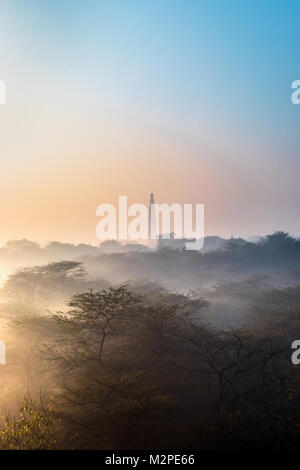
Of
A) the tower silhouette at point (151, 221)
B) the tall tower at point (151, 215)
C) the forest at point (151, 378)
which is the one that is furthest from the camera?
the tower silhouette at point (151, 221)

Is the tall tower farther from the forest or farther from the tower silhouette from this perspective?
the forest

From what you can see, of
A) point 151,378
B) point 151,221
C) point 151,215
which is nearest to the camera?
point 151,378

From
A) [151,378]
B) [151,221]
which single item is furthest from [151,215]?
[151,378]

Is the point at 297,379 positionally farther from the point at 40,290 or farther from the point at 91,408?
the point at 40,290

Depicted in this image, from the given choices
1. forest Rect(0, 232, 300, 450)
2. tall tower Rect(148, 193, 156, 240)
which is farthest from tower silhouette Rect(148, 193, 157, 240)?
forest Rect(0, 232, 300, 450)

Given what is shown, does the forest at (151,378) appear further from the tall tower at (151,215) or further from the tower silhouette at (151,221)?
the tower silhouette at (151,221)

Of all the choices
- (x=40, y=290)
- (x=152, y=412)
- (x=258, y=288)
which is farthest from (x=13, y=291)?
(x=258, y=288)

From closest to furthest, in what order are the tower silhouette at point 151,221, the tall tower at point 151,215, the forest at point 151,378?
the forest at point 151,378
the tall tower at point 151,215
the tower silhouette at point 151,221

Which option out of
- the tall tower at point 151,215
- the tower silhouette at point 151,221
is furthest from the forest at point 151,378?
the tower silhouette at point 151,221

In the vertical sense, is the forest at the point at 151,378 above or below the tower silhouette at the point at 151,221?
below

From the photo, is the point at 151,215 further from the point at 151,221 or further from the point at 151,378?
the point at 151,378

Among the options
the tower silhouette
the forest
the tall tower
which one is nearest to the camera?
the forest
